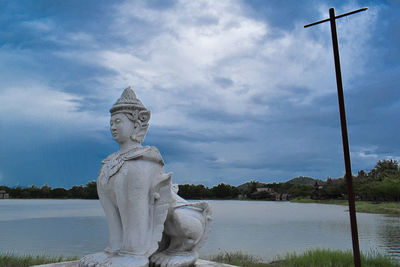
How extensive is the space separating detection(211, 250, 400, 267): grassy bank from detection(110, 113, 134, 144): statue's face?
5.79 meters

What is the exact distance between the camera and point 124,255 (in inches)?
134

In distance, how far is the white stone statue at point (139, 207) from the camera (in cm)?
345

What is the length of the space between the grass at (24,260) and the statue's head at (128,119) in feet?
17.3

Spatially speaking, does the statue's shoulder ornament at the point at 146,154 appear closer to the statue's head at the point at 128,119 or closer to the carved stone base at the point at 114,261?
the statue's head at the point at 128,119

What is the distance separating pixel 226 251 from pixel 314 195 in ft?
123

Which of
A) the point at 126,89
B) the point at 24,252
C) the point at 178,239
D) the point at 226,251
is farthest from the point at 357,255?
the point at 24,252

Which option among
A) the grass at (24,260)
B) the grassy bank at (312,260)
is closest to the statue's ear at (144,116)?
the grass at (24,260)

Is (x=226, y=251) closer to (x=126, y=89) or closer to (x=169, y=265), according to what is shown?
(x=169, y=265)

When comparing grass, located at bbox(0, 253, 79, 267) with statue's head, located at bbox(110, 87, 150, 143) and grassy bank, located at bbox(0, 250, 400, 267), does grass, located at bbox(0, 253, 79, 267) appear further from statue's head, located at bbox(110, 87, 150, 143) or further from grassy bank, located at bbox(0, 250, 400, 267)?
statue's head, located at bbox(110, 87, 150, 143)

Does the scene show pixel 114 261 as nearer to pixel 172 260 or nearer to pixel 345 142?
pixel 172 260

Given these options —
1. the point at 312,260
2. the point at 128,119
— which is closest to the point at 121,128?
the point at 128,119

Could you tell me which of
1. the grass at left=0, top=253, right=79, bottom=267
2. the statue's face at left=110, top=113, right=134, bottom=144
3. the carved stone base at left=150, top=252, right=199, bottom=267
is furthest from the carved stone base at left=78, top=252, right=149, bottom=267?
the grass at left=0, top=253, right=79, bottom=267

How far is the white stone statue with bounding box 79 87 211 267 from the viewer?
→ 3.45 m

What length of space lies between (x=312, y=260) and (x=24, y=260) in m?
6.97
